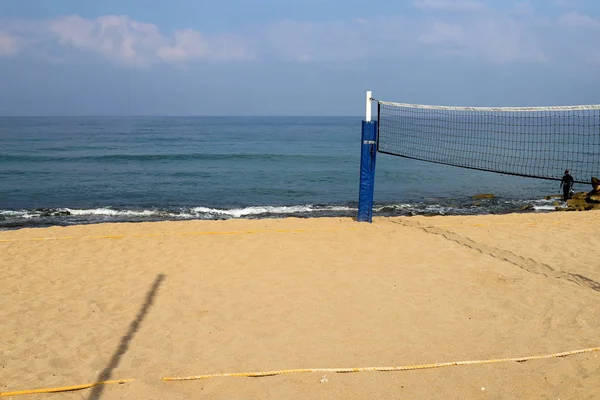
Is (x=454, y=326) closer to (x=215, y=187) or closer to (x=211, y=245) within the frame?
(x=211, y=245)

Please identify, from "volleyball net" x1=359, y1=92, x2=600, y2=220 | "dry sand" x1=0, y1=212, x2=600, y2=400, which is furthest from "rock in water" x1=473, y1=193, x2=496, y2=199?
"dry sand" x1=0, y1=212, x2=600, y2=400

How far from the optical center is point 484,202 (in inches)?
710

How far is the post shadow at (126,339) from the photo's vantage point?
4211mm

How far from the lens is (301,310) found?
5.98 m

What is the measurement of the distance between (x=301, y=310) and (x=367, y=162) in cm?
458

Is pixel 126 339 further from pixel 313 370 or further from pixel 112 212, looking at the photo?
pixel 112 212

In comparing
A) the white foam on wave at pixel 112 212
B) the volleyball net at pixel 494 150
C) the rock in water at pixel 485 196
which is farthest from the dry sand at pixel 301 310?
the rock in water at pixel 485 196

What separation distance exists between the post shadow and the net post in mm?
4476

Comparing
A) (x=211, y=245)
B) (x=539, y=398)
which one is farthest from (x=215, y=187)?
(x=539, y=398)

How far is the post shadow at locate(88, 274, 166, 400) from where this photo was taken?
4211 millimetres

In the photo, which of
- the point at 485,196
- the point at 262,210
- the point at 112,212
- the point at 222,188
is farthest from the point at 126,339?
the point at 485,196

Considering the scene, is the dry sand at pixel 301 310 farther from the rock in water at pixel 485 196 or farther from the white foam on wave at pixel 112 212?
the rock in water at pixel 485 196

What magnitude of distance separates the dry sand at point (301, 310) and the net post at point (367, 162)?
0.97m

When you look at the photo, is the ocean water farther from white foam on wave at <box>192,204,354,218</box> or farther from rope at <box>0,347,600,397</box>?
rope at <box>0,347,600,397</box>
